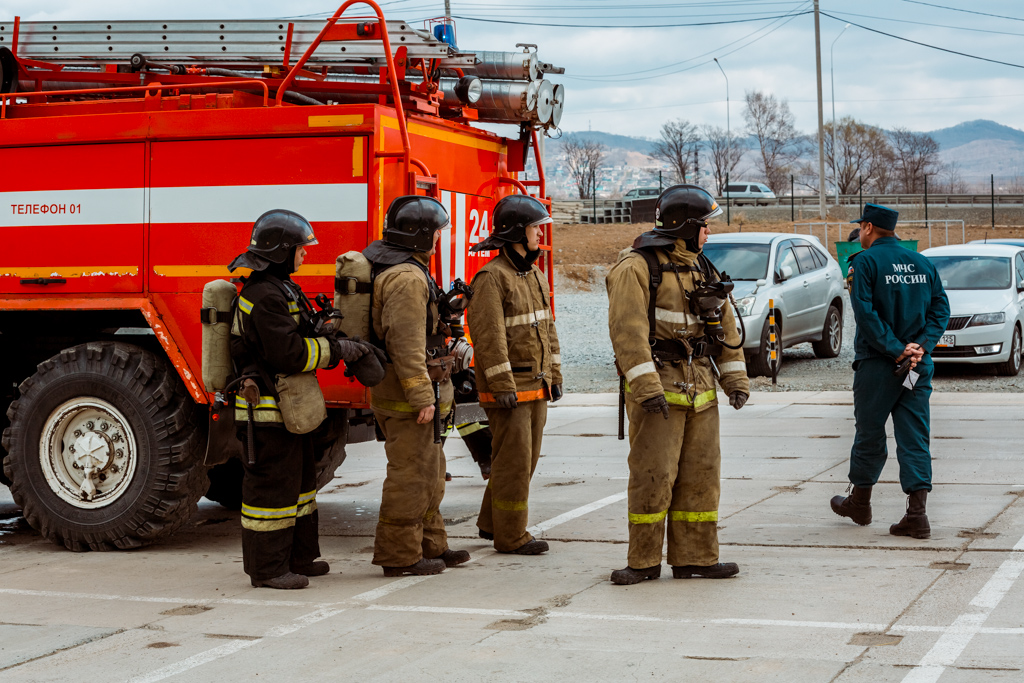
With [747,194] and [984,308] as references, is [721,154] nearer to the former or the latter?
[747,194]

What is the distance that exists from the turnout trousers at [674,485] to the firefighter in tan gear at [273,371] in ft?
4.79

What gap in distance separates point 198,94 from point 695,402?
3743 mm

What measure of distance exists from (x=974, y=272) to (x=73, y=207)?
41.3 feet

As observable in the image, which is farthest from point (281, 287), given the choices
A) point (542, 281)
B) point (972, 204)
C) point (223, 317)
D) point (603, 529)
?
point (972, 204)

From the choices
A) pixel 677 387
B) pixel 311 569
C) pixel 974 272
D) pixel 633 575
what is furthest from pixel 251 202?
pixel 974 272

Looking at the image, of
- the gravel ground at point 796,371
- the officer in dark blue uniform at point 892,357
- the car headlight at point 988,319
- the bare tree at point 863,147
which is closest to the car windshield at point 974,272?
the car headlight at point 988,319

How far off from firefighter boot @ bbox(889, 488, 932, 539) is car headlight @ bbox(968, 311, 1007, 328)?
28.8 feet

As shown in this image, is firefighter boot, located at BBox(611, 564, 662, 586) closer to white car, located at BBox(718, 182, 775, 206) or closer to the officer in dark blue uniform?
the officer in dark blue uniform

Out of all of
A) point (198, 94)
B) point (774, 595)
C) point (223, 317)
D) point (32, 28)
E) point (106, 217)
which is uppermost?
point (32, 28)

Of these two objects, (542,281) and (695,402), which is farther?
(542,281)

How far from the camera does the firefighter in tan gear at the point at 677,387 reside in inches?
244

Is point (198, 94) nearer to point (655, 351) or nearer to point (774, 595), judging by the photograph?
point (655, 351)

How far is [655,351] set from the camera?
627 cm

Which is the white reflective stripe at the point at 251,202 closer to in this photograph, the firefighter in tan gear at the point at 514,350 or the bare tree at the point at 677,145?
the firefighter in tan gear at the point at 514,350
